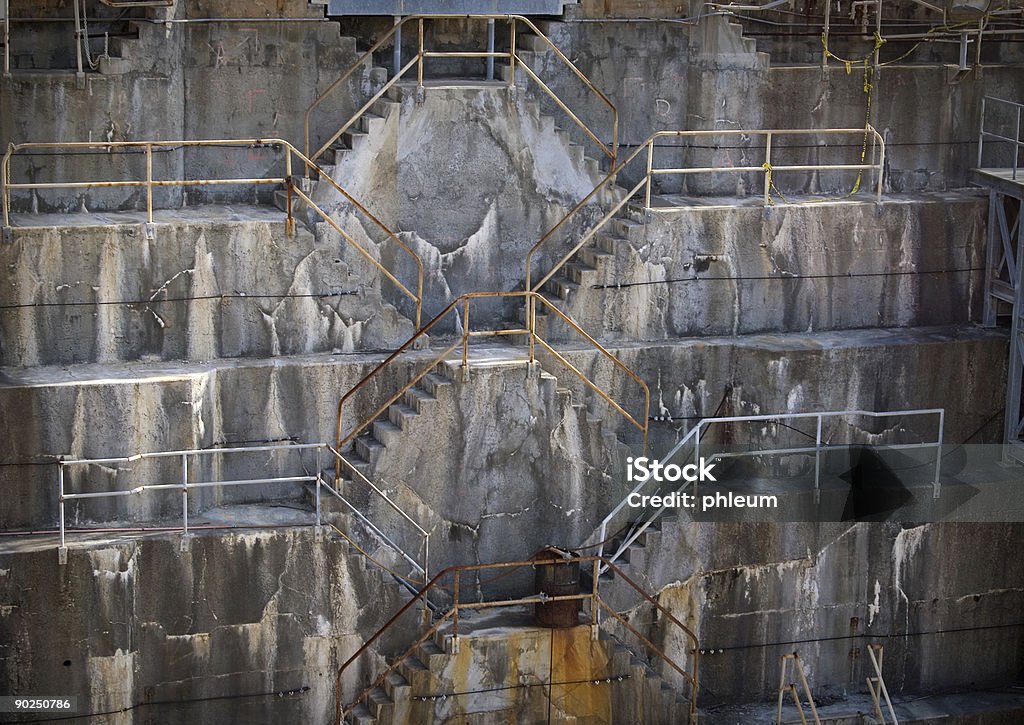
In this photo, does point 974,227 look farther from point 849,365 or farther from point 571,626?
point 571,626

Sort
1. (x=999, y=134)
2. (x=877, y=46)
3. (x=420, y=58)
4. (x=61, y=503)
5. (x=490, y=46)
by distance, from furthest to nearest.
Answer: (x=999, y=134), (x=877, y=46), (x=490, y=46), (x=420, y=58), (x=61, y=503)

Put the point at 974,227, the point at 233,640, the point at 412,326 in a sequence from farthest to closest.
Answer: the point at 974,227, the point at 412,326, the point at 233,640

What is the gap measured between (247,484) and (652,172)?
18.3 feet

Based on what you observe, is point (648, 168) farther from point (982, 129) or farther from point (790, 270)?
point (982, 129)

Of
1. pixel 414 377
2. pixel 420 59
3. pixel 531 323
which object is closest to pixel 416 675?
pixel 414 377

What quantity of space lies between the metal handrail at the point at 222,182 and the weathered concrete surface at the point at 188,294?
0.26 m

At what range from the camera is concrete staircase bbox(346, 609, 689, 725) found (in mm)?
22219

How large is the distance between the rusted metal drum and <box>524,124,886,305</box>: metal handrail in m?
2.92

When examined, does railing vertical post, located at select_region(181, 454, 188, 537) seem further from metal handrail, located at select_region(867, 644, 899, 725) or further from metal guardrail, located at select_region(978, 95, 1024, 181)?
metal guardrail, located at select_region(978, 95, 1024, 181)

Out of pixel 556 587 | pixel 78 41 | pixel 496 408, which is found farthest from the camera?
pixel 78 41

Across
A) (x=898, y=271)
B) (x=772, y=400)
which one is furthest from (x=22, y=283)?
(x=898, y=271)

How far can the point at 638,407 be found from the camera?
944 inches

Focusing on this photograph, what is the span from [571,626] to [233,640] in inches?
139

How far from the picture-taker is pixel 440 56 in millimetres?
24578
